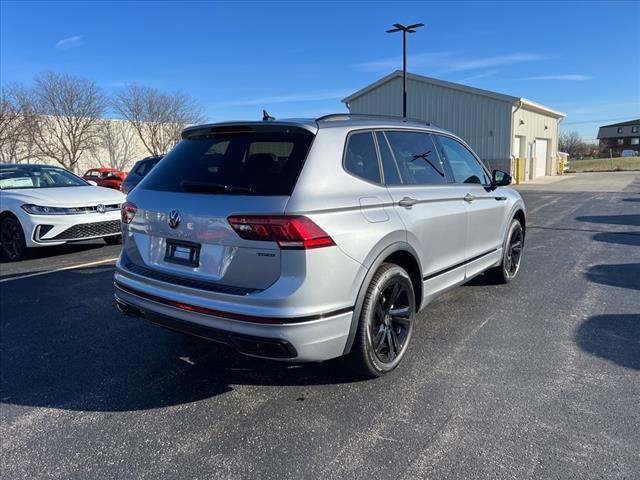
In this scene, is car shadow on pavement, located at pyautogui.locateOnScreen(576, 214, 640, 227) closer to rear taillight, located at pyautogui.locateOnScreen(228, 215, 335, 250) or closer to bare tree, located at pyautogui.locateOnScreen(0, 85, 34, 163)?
rear taillight, located at pyautogui.locateOnScreen(228, 215, 335, 250)

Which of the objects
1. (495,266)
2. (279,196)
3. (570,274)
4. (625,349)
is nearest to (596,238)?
(570,274)

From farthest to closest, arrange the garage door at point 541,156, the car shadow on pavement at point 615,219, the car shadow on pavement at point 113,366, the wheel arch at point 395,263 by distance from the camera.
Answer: the garage door at point 541,156, the car shadow on pavement at point 615,219, the car shadow on pavement at point 113,366, the wheel arch at point 395,263

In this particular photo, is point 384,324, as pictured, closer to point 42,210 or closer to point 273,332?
point 273,332

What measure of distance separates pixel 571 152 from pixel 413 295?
107m

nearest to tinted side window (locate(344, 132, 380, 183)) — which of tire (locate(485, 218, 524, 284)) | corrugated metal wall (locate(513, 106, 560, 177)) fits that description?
tire (locate(485, 218, 524, 284))

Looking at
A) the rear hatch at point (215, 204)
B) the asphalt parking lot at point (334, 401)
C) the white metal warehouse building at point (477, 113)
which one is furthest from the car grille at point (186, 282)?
the white metal warehouse building at point (477, 113)

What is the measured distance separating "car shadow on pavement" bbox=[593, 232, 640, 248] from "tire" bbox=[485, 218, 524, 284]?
3778 millimetres

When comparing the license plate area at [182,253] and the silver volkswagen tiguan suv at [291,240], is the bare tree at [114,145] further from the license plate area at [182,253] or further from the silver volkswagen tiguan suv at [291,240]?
the license plate area at [182,253]

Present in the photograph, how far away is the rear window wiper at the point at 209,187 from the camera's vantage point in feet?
9.34

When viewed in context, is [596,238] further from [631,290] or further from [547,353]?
[547,353]

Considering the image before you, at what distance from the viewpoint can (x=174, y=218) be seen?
299 cm

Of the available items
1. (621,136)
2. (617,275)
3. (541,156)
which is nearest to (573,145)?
(621,136)

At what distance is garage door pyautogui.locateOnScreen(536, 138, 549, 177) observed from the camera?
112ft

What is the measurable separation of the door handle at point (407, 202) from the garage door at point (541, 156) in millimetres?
33770
